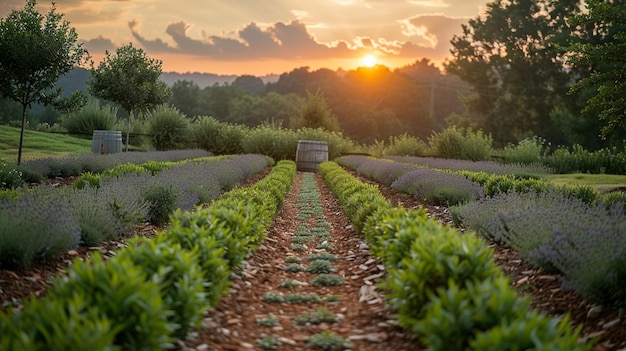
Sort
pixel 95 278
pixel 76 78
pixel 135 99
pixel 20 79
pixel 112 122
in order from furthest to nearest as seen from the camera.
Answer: pixel 76 78
pixel 112 122
pixel 135 99
pixel 20 79
pixel 95 278

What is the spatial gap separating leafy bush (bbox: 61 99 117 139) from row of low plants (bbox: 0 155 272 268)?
17903mm

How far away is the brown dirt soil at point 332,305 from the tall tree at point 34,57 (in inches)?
Answer: 349

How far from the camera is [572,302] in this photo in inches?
165

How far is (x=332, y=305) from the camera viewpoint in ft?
14.9

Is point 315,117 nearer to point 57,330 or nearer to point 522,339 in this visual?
point 522,339

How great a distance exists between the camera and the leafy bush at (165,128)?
25.4 meters

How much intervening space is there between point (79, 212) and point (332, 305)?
9.76 feet

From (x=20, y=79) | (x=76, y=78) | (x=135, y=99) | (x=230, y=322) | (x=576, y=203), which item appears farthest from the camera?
(x=76, y=78)

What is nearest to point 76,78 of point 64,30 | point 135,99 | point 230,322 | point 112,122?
point 112,122

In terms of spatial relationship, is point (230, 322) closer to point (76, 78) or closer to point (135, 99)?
point (135, 99)

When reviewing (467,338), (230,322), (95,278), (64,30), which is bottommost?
(230,322)

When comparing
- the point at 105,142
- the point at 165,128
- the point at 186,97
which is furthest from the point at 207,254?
the point at 186,97

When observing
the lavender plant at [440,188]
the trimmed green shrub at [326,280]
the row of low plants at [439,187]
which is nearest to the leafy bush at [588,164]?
the row of low plants at [439,187]

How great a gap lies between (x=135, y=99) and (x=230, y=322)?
55.7 ft
